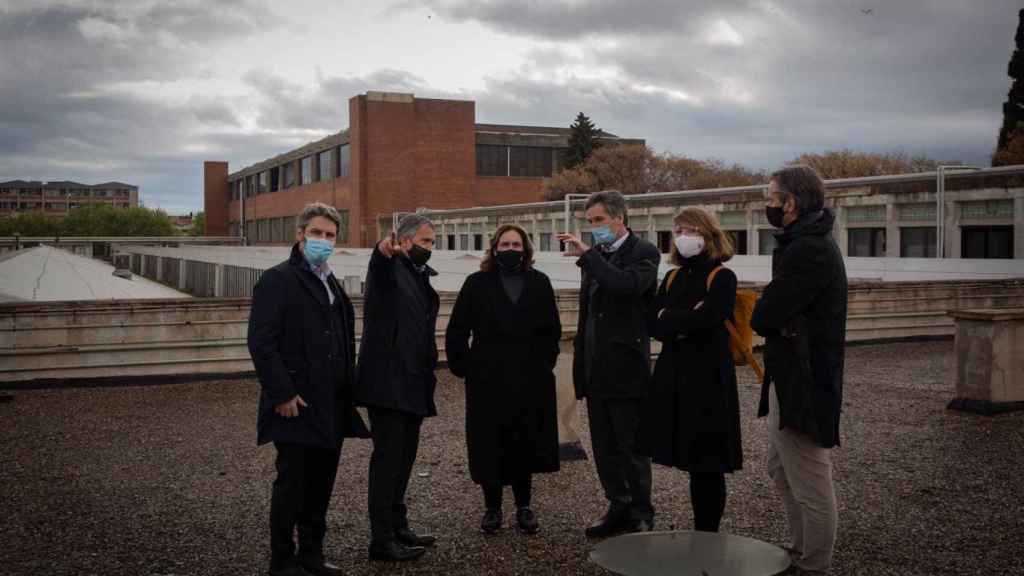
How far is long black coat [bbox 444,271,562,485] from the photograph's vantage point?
559cm

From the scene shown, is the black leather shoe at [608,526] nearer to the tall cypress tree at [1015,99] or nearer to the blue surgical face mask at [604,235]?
the blue surgical face mask at [604,235]

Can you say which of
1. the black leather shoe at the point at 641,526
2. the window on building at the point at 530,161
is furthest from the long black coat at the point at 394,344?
the window on building at the point at 530,161

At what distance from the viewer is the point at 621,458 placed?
5613 millimetres

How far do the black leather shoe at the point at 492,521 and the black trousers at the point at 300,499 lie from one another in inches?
41.2

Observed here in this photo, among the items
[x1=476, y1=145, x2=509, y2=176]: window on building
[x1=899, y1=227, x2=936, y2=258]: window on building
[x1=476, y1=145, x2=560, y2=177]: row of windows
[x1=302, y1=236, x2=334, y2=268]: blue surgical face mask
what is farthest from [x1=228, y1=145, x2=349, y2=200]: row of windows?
[x1=302, y1=236, x2=334, y2=268]: blue surgical face mask

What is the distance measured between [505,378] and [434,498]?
1390 mm

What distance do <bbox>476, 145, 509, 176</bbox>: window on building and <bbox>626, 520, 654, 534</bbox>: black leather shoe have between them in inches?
2759

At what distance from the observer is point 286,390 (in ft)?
15.2

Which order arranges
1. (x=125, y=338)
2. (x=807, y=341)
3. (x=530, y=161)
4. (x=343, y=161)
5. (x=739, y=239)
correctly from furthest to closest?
(x=530, y=161), (x=343, y=161), (x=739, y=239), (x=125, y=338), (x=807, y=341)

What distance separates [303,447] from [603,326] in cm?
191

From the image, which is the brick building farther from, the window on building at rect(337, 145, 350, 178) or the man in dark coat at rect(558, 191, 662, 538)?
the man in dark coat at rect(558, 191, 662, 538)

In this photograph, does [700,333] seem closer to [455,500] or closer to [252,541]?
[455,500]

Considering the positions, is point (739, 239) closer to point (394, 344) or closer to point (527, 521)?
point (527, 521)

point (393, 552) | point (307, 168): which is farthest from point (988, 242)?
point (307, 168)
